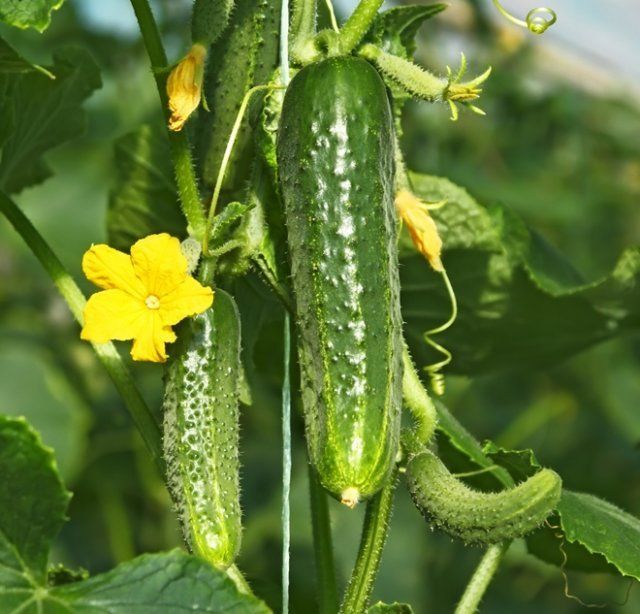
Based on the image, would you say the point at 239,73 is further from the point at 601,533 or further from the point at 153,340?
the point at 601,533

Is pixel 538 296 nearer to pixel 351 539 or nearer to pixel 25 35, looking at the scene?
pixel 351 539

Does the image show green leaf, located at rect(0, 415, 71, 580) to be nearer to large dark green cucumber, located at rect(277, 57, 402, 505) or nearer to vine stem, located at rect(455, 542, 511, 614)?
large dark green cucumber, located at rect(277, 57, 402, 505)

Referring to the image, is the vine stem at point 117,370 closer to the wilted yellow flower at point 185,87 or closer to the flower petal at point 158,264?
the flower petal at point 158,264

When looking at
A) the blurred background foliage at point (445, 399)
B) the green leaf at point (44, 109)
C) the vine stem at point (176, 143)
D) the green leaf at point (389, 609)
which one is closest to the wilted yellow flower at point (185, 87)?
the vine stem at point (176, 143)

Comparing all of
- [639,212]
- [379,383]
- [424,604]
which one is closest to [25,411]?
[424,604]

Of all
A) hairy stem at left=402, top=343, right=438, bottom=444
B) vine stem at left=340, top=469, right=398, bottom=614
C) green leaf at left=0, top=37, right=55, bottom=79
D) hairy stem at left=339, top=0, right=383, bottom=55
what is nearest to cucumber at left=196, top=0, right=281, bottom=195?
hairy stem at left=339, top=0, right=383, bottom=55
